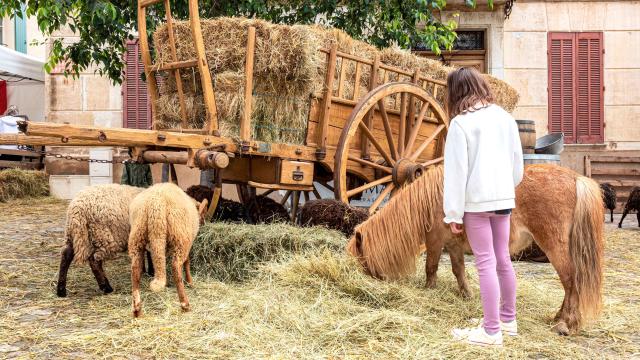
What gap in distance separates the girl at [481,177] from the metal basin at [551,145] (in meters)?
4.52

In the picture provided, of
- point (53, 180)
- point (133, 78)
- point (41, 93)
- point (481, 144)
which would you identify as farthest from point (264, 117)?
point (41, 93)

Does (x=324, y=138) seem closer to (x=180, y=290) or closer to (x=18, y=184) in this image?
(x=180, y=290)

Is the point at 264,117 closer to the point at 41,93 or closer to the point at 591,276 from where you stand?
the point at 591,276

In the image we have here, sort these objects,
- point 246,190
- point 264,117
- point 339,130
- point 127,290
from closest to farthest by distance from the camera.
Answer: point 127,290 → point 264,117 → point 339,130 → point 246,190

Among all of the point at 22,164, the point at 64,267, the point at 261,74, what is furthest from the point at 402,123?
the point at 22,164

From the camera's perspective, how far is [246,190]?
6758mm

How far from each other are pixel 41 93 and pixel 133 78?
4373mm

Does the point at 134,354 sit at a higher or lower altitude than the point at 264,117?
lower

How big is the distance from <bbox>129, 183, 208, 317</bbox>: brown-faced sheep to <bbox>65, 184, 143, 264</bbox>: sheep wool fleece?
29 cm

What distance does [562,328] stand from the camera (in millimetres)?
3443

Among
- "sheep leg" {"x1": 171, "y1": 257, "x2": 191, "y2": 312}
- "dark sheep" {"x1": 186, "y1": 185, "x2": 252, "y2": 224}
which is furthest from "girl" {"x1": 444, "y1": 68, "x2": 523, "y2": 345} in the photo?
"dark sheep" {"x1": 186, "y1": 185, "x2": 252, "y2": 224}

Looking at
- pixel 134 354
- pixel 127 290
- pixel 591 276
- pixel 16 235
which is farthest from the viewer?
pixel 16 235

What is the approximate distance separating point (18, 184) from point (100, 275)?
8648 mm

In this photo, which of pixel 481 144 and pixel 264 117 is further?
pixel 264 117
